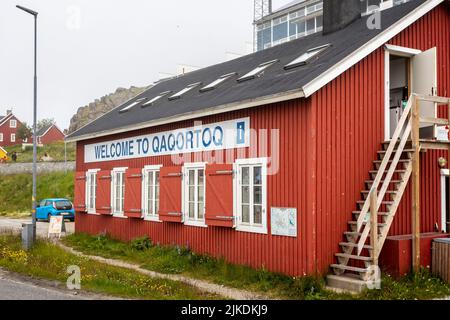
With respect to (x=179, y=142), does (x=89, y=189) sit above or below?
below

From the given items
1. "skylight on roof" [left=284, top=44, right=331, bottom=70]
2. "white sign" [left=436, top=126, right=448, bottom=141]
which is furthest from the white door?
"skylight on roof" [left=284, top=44, right=331, bottom=70]

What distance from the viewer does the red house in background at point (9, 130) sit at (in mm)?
82500

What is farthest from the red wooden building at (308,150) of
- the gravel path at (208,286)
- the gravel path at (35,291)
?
the gravel path at (35,291)

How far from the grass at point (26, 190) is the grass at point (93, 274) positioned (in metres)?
20.8

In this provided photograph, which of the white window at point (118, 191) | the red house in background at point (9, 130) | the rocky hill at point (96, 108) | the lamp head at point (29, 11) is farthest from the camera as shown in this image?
the red house in background at point (9, 130)

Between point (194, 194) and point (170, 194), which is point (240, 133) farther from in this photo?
point (170, 194)

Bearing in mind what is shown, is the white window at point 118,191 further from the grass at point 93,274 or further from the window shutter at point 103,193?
the grass at point 93,274

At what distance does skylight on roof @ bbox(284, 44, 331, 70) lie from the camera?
42.7ft

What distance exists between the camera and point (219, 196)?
13133 millimetres

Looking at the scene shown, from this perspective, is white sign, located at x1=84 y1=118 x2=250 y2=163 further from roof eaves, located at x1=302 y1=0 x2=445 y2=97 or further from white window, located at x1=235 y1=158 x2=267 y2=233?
roof eaves, located at x1=302 y1=0 x2=445 y2=97

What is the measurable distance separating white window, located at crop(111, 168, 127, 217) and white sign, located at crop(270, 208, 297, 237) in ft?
24.8

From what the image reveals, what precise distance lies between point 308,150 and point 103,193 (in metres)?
10.0

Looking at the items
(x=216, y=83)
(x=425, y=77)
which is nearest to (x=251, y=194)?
(x=425, y=77)

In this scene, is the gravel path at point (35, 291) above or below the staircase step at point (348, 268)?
below
